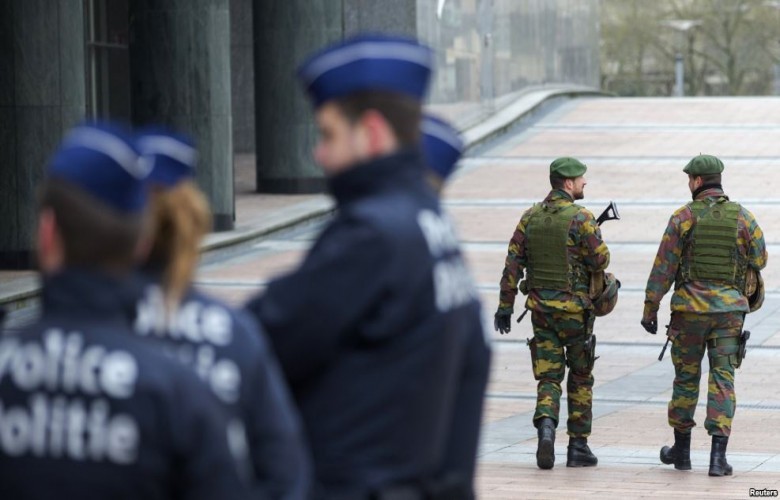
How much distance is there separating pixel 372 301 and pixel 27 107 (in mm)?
15145

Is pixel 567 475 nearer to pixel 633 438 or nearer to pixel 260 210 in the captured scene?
pixel 633 438

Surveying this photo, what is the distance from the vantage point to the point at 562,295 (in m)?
9.88

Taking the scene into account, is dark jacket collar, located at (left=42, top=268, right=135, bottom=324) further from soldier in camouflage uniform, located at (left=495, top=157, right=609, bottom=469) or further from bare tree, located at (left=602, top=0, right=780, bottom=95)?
bare tree, located at (left=602, top=0, right=780, bottom=95)

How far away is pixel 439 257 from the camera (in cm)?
344

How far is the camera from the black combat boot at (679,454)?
9797 mm

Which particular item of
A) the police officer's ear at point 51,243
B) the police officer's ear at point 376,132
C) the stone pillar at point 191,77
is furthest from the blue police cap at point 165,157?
the stone pillar at point 191,77

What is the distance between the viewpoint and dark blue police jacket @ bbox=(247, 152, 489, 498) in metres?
3.29

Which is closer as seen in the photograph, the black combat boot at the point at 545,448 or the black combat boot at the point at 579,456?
the black combat boot at the point at 545,448

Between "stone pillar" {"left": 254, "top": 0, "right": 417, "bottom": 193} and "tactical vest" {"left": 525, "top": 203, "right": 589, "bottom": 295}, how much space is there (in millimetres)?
15035

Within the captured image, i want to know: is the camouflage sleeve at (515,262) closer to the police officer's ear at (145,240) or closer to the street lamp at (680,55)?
the police officer's ear at (145,240)

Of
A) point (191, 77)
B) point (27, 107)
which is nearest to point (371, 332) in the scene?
point (27, 107)

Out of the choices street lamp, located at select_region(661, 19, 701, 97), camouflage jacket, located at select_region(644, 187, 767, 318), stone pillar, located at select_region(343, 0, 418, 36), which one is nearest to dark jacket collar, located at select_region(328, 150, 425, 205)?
camouflage jacket, located at select_region(644, 187, 767, 318)

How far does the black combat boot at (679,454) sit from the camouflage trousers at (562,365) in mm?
480

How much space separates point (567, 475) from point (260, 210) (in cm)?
1418
